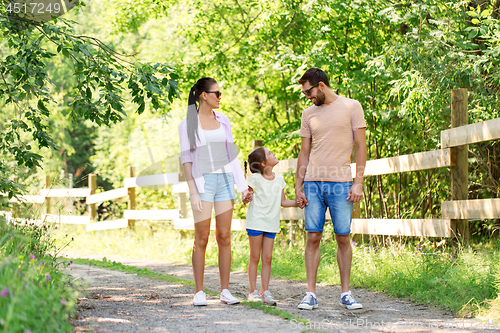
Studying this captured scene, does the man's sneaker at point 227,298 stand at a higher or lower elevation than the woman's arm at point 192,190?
lower

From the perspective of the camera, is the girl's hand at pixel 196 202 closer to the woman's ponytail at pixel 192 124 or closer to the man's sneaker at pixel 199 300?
the woman's ponytail at pixel 192 124

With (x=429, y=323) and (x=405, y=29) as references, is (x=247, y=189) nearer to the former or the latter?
(x=429, y=323)

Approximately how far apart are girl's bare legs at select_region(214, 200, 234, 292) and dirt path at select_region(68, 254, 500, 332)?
0.26 meters

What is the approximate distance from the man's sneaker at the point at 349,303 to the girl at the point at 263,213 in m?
0.63

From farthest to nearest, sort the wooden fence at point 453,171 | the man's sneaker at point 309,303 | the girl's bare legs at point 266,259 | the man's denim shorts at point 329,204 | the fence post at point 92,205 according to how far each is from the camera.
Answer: the fence post at point 92,205 → the wooden fence at point 453,171 → the girl's bare legs at point 266,259 → the man's denim shorts at point 329,204 → the man's sneaker at point 309,303

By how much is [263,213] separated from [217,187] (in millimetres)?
480

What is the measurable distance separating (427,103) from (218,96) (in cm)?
259

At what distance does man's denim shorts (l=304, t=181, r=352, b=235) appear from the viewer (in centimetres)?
361

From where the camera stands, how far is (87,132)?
2236 centimetres

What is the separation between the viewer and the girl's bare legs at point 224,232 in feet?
11.9

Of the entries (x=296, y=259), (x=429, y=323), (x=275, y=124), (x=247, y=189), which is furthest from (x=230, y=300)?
(x=275, y=124)

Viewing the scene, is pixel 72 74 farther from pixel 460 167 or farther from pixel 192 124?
pixel 460 167

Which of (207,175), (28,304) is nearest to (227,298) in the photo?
(207,175)

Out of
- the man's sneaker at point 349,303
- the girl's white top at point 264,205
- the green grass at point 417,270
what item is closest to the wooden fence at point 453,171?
the green grass at point 417,270
